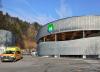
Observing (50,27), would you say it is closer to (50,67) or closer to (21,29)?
→ (50,67)

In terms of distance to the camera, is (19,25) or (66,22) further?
(19,25)

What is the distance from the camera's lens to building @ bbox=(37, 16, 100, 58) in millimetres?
64562

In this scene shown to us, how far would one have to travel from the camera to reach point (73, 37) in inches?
2800

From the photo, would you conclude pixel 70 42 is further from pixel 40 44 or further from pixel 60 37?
pixel 40 44

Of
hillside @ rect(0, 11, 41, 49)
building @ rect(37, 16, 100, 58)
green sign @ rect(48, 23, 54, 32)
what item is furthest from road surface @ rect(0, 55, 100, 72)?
hillside @ rect(0, 11, 41, 49)

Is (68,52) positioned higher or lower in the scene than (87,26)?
lower

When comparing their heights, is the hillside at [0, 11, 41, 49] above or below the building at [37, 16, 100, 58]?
above

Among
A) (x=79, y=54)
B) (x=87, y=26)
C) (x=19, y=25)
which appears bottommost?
(x=79, y=54)

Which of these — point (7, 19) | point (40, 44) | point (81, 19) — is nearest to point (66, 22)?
point (81, 19)

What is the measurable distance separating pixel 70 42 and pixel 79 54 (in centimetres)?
373

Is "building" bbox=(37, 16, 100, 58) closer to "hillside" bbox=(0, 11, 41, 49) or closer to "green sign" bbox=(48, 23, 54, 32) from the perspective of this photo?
"green sign" bbox=(48, 23, 54, 32)

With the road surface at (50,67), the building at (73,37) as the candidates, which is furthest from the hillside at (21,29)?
the road surface at (50,67)

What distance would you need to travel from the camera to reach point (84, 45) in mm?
65188

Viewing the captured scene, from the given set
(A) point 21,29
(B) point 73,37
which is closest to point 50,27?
(B) point 73,37
